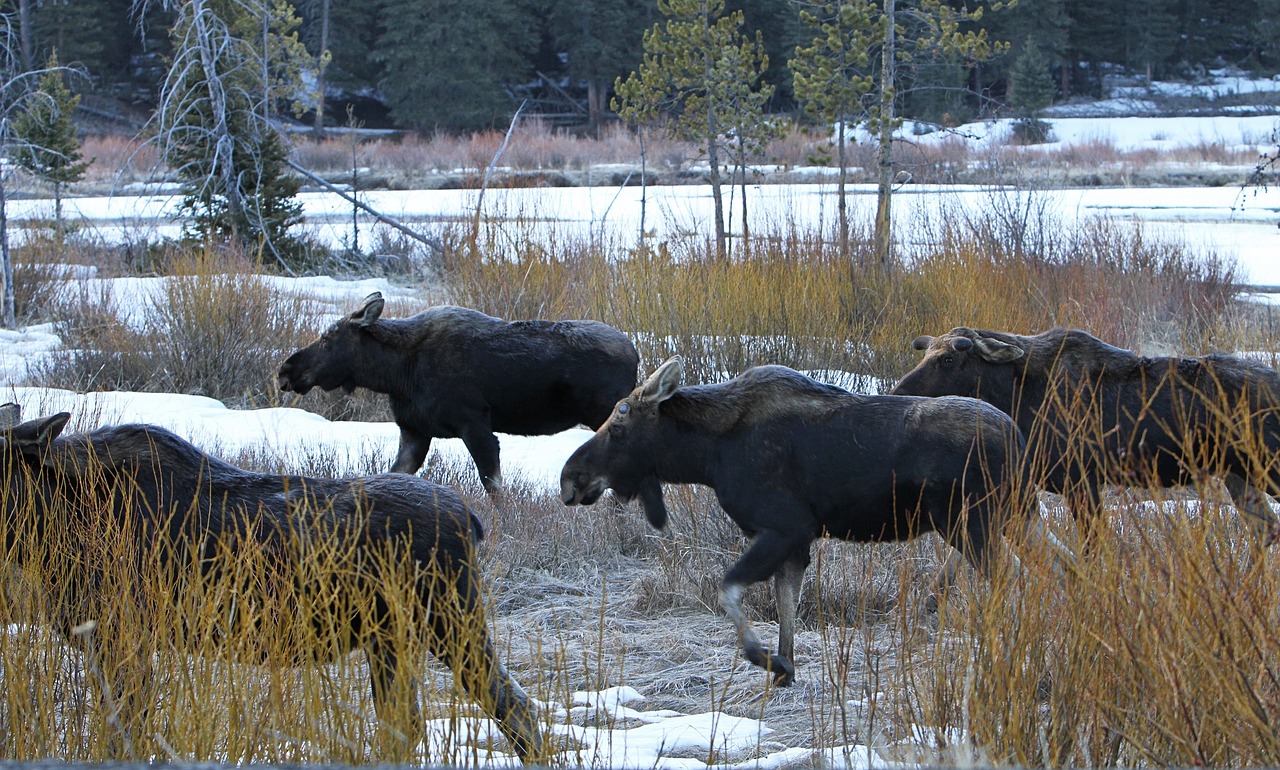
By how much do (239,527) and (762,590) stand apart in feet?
9.73

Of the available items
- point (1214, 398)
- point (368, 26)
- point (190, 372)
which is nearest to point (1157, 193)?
point (190, 372)

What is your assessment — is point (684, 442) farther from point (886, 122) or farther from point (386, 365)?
point (886, 122)

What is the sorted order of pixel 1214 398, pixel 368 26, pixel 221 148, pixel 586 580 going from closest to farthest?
1. pixel 1214 398
2. pixel 586 580
3. pixel 221 148
4. pixel 368 26

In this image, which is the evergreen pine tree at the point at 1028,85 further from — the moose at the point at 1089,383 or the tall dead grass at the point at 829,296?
the moose at the point at 1089,383

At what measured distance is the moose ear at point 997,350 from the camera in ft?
22.0

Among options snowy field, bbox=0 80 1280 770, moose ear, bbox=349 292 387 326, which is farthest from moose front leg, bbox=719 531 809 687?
moose ear, bbox=349 292 387 326

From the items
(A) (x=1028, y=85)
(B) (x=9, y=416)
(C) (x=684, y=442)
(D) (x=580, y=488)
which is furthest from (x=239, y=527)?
(A) (x=1028, y=85)

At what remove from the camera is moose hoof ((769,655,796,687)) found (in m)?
5.20

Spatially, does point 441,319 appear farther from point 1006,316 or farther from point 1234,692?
point 1234,692

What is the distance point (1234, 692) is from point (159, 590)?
8.92 feet

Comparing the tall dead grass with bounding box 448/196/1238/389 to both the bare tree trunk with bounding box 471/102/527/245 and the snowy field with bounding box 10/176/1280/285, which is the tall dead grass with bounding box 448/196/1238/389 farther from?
the snowy field with bounding box 10/176/1280/285

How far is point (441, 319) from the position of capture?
855 centimetres

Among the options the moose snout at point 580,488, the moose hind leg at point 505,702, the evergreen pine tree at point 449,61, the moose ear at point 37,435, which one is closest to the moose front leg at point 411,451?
the moose snout at point 580,488

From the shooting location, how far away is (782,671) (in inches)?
206
